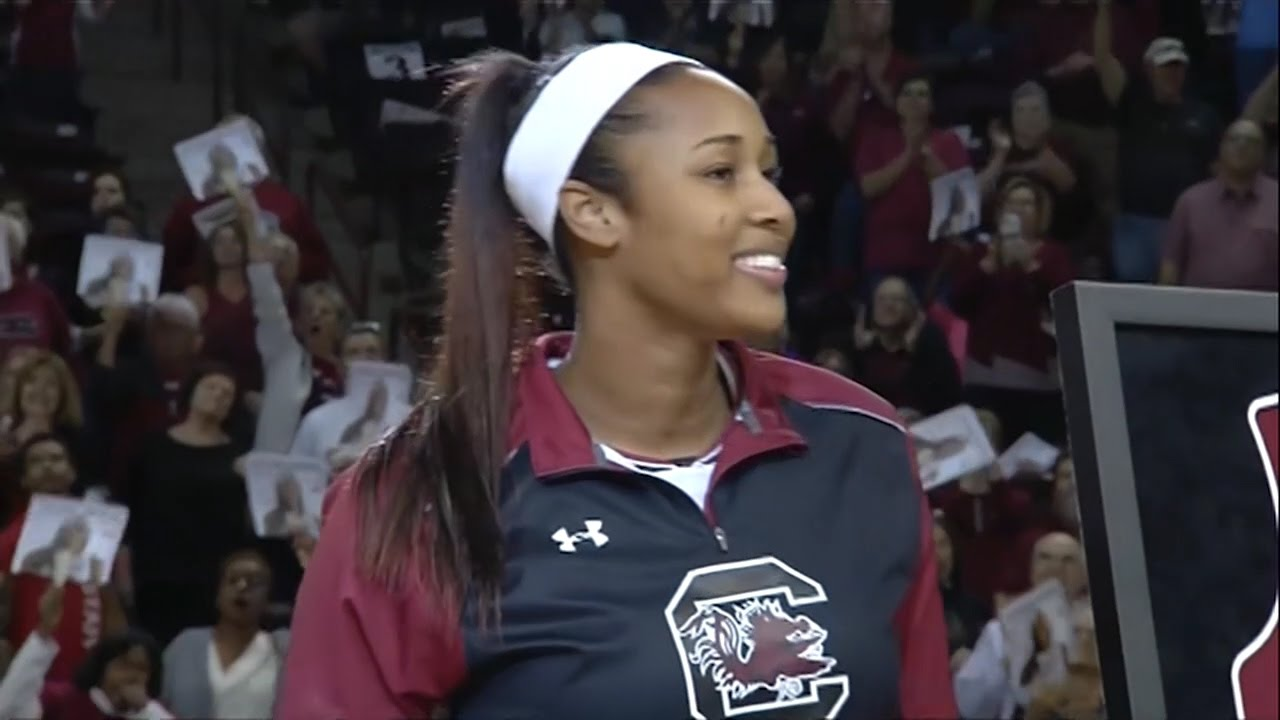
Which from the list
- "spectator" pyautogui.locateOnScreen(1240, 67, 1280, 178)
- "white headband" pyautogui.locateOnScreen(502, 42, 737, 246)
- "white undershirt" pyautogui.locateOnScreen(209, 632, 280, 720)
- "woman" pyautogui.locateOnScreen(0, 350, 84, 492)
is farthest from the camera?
"spectator" pyautogui.locateOnScreen(1240, 67, 1280, 178)

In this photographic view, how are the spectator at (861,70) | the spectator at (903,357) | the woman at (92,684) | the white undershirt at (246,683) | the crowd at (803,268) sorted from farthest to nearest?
the spectator at (861,70), the spectator at (903,357), the crowd at (803,268), the white undershirt at (246,683), the woman at (92,684)

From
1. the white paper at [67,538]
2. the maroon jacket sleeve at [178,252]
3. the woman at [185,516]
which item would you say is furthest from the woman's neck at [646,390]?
the maroon jacket sleeve at [178,252]

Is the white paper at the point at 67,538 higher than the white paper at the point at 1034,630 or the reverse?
higher

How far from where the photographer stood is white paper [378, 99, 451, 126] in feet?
12.5

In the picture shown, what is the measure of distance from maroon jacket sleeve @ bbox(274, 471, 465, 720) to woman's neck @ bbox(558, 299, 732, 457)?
0.56 feet

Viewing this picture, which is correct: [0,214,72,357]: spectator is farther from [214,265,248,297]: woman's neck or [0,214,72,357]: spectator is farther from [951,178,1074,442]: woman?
[951,178,1074,442]: woman

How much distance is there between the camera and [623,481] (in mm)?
1443

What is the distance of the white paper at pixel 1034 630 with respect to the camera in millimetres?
3740

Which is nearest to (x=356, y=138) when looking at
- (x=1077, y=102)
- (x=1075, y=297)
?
(x=1077, y=102)

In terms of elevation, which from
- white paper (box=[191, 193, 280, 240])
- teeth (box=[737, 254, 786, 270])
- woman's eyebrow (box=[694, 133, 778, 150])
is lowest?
white paper (box=[191, 193, 280, 240])

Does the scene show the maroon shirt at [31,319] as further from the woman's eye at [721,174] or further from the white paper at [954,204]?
the woman's eye at [721,174]

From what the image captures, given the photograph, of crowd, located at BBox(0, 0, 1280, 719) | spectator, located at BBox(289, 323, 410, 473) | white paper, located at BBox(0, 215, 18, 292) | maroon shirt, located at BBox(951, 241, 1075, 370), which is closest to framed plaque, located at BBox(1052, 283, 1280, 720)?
crowd, located at BBox(0, 0, 1280, 719)

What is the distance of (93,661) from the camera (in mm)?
3412

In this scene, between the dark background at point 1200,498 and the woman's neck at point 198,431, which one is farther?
the woman's neck at point 198,431
